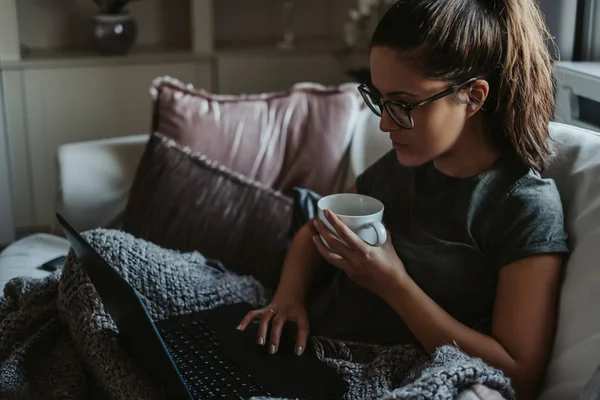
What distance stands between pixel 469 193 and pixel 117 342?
62cm

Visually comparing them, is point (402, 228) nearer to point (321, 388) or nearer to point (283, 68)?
point (321, 388)

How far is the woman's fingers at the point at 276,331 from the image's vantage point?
1313 mm

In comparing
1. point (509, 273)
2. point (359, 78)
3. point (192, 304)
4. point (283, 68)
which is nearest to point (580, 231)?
point (509, 273)

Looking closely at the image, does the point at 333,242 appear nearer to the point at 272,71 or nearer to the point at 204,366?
the point at 204,366

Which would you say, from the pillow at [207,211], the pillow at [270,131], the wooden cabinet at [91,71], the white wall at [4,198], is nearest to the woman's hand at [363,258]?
the pillow at [207,211]

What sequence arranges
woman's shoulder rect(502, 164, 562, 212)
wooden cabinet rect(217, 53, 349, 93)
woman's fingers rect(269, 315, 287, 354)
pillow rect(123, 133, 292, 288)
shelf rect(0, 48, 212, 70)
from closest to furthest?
woman's shoulder rect(502, 164, 562, 212)
woman's fingers rect(269, 315, 287, 354)
pillow rect(123, 133, 292, 288)
shelf rect(0, 48, 212, 70)
wooden cabinet rect(217, 53, 349, 93)

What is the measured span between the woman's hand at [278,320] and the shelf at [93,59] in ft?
5.71

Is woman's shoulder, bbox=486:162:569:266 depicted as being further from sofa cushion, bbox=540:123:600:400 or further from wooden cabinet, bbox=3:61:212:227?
wooden cabinet, bbox=3:61:212:227

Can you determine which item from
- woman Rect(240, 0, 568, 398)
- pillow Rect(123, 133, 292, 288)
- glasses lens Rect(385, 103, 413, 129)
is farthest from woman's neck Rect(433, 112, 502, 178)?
pillow Rect(123, 133, 292, 288)

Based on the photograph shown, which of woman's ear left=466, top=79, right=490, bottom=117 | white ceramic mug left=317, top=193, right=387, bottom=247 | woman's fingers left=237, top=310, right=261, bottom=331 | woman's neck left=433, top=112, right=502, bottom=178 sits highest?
woman's ear left=466, top=79, right=490, bottom=117

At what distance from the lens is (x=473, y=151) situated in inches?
50.6

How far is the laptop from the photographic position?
1.11 m

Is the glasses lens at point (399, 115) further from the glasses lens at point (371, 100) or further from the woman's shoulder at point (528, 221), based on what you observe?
the woman's shoulder at point (528, 221)

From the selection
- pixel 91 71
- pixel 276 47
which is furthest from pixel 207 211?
pixel 276 47
